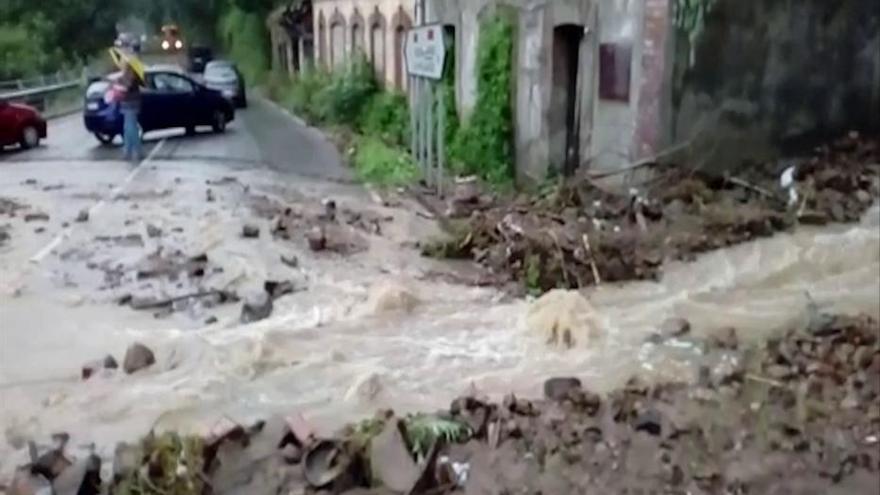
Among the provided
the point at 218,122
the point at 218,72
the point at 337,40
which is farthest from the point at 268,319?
the point at 337,40

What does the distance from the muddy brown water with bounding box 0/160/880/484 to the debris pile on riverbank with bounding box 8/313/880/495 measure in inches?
7.5

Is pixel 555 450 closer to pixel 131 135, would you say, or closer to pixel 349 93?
pixel 131 135

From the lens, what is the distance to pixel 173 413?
3133 millimetres

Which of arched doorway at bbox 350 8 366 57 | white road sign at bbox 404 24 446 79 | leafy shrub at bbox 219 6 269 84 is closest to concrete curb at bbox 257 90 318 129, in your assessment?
leafy shrub at bbox 219 6 269 84

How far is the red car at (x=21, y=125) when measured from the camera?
2516mm

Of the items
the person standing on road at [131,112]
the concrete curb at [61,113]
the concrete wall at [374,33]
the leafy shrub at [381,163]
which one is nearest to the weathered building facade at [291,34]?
the person standing on road at [131,112]

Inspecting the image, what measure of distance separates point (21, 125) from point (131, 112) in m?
0.48

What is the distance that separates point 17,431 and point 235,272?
1.71 meters

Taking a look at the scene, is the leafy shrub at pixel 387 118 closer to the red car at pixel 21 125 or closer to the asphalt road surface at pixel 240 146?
the asphalt road surface at pixel 240 146

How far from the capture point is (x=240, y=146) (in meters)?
4.05

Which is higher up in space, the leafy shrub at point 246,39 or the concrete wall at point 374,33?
the leafy shrub at point 246,39

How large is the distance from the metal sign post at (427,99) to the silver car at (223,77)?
3049mm

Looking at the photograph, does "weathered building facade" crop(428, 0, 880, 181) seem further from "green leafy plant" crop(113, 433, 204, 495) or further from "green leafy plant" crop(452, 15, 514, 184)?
"green leafy plant" crop(113, 433, 204, 495)

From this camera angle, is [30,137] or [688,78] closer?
[30,137]
